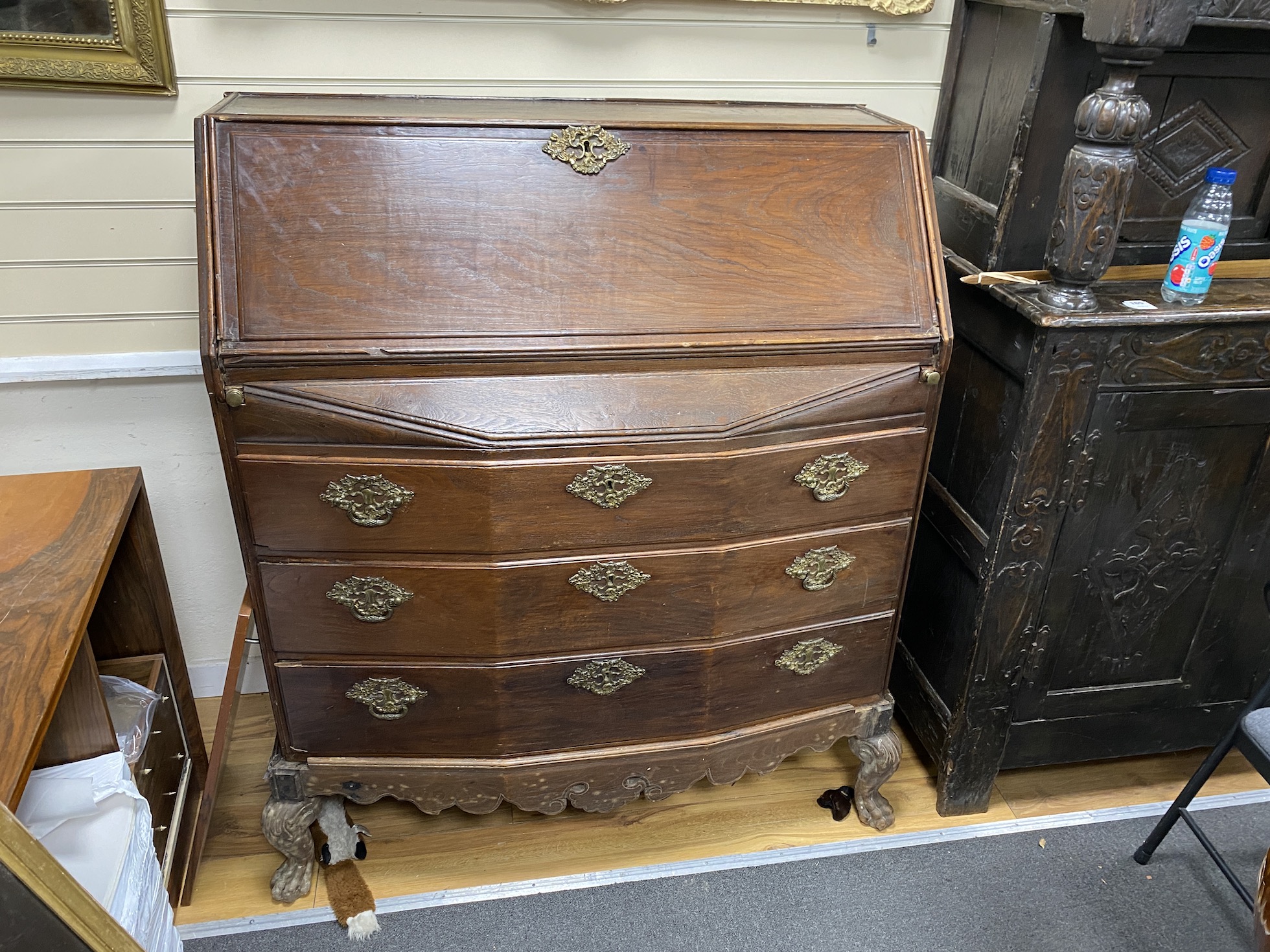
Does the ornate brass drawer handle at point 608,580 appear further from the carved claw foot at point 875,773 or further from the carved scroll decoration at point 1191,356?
the carved scroll decoration at point 1191,356

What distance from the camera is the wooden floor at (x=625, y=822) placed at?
1.89 m

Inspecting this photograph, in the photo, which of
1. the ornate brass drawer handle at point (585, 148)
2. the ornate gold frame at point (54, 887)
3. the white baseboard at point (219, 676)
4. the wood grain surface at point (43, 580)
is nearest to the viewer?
the ornate gold frame at point (54, 887)

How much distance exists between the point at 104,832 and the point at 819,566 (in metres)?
1.21

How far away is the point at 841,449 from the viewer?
1514 mm

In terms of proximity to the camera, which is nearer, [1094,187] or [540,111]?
[1094,187]

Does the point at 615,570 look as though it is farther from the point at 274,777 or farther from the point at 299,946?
the point at 299,946

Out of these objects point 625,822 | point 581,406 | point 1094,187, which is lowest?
point 625,822

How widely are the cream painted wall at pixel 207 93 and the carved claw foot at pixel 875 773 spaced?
4.35 ft

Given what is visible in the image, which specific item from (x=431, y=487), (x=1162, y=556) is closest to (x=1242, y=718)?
(x=1162, y=556)

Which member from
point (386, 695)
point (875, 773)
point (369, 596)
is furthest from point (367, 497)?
point (875, 773)

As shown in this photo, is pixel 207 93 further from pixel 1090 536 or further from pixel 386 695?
pixel 1090 536

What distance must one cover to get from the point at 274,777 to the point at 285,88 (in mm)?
1302

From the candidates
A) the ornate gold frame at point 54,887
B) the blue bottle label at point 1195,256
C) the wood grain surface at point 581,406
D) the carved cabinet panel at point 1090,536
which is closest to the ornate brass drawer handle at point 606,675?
the wood grain surface at point 581,406

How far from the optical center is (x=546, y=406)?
4.56ft
